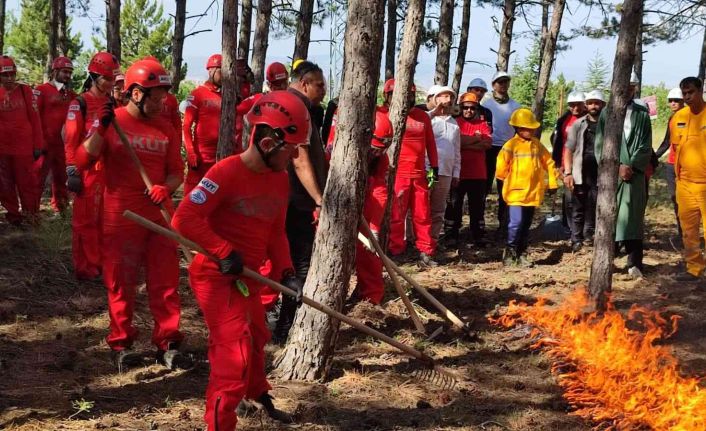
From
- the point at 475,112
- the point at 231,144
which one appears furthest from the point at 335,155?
the point at 475,112

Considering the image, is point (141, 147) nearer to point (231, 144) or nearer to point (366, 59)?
point (366, 59)

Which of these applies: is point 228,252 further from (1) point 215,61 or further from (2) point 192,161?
(1) point 215,61

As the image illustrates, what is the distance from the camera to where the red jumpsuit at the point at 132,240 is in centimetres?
551

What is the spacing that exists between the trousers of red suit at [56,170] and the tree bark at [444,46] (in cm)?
639

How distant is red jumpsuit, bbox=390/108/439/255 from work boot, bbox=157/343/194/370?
406 centimetres

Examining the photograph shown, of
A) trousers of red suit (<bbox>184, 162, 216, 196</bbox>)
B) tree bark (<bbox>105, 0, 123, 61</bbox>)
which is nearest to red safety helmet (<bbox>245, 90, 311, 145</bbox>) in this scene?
trousers of red suit (<bbox>184, 162, 216, 196</bbox>)

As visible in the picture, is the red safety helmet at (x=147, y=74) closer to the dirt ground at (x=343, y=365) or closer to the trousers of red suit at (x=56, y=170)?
the dirt ground at (x=343, y=365)

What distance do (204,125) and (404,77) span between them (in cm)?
277

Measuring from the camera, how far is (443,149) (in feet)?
33.1

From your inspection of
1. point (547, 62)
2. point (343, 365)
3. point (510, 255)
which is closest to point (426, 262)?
point (510, 255)

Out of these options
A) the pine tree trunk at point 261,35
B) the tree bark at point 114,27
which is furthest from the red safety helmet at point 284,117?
the pine tree trunk at point 261,35

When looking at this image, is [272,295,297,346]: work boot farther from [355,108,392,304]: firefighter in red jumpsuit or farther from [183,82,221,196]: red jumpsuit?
[183,82,221,196]: red jumpsuit

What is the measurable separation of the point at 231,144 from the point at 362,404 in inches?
179

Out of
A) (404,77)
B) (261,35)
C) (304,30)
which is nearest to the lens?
(404,77)
